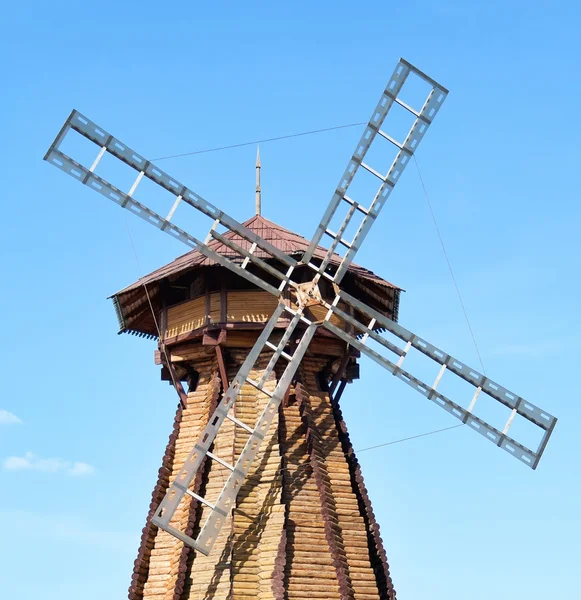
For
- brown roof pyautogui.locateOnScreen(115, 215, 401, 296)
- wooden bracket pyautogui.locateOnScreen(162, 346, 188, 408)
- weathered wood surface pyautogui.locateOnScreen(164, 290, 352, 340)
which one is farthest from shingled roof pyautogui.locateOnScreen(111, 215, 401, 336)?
wooden bracket pyautogui.locateOnScreen(162, 346, 188, 408)

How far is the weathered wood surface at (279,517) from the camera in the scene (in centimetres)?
2209

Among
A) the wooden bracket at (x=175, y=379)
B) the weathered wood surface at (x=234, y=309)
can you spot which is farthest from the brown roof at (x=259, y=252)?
the wooden bracket at (x=175, y=379)

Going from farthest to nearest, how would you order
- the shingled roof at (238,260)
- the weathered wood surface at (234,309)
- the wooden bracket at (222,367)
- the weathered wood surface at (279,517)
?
the shingled roof at (238,260) < the weathered wood surface at (234,309) < the wooden bracket at (222,367) < the weathered wood surface at (279,517)

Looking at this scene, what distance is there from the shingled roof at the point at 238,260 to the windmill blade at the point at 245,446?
1.77 metres

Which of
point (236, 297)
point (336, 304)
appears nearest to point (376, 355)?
point (336, 304)

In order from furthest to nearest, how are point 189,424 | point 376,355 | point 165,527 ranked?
1. point 189,424
2. point 376,355
3. point 165,527

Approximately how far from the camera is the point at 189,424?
→ 80.4ft

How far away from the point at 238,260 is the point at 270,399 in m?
2.76

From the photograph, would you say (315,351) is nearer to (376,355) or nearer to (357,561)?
(376,355)

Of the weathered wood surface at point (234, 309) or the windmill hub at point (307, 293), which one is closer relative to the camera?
the windmill hub at point (307, 293)

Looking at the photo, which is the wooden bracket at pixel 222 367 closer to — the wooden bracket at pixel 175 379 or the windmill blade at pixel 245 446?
the windmill blade at pixel 245 446

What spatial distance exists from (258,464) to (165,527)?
2.71m

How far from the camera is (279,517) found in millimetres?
22609

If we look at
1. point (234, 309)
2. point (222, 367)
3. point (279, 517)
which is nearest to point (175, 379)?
point (222, 367)
